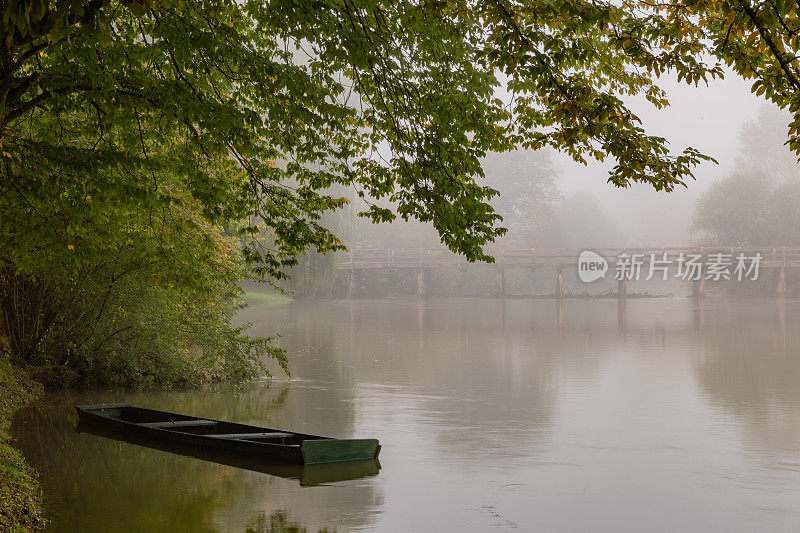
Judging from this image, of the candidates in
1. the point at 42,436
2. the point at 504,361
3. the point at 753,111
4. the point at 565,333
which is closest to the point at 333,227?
the point at 565,333

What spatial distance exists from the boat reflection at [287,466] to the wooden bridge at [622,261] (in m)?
41.6

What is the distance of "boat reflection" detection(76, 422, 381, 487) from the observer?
959 centimetres

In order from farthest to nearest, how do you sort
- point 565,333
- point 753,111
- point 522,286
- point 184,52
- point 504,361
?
point 753,111 < point 522,286 < point 565,333 < point 504,361 < point 184,52

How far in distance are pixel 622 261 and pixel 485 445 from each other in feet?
135

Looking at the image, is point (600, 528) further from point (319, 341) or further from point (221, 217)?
point (319, 341)

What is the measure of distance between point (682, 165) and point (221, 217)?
4876 mm

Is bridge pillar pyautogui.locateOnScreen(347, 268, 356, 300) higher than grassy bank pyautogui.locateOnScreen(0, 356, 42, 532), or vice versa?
bridge pillar pyautogui.locateOnScreen(347, 268, 356, 300)

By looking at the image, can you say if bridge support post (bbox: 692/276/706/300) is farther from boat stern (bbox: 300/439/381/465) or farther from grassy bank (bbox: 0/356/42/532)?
grassy bank (bbox: 0/356/42/532)

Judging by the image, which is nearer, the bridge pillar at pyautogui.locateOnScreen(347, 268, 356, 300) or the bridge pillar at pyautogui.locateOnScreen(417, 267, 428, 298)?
the bridge pillar at pyautogui.locateOnScreen(347, 268, 356, 300)

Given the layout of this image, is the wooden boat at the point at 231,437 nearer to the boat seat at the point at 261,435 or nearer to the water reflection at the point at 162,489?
the boat seat at the point at 261,435

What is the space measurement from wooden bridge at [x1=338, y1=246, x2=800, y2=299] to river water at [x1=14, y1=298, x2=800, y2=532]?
88.1ft

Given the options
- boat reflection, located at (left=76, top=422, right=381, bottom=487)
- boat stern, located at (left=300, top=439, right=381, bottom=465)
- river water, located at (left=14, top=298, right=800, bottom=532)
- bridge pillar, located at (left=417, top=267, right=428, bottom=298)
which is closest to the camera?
river water, located at (left=14, top=298, right=800, bottom=532)

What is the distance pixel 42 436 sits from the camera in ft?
38.0

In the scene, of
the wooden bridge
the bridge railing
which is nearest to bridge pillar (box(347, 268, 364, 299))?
the wooden bridge
